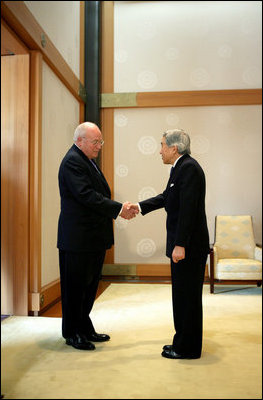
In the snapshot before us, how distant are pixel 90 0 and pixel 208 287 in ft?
5.12

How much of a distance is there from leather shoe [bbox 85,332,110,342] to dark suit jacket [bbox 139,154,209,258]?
53 cm

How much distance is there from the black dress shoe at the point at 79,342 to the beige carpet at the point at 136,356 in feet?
0.11

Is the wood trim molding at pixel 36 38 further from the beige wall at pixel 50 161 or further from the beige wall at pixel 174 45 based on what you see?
the beige wall at pixel 174 45

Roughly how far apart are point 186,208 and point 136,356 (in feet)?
2.17

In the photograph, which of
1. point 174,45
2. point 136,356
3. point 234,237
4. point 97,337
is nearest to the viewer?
point 136,356

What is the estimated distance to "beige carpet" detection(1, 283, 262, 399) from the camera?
1136mm

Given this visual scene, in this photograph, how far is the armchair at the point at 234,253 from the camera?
2.74 meters

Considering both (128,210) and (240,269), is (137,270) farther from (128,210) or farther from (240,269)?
(240,269)

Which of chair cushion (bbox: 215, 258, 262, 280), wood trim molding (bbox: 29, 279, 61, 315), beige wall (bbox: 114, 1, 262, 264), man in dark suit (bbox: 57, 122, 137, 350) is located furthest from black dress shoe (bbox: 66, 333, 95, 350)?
chair cushion (bbox: 215, 258, 262, 280)

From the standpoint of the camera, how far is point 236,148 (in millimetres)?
2781

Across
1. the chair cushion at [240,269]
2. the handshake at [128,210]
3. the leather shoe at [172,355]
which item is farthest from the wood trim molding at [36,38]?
the chair cushion at [240,269]

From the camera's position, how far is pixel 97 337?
183 centimetres

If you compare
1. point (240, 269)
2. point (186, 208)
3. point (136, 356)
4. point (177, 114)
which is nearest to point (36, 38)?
point (177, 114)

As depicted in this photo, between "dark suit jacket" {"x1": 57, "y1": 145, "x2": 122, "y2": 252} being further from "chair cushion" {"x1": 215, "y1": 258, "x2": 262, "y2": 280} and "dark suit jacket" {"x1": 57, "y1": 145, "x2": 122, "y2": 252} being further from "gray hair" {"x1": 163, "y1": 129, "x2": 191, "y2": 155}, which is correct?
"chair cushion" {"x1": 215, "y1": 258, "x2": 262, "y2": 280}
